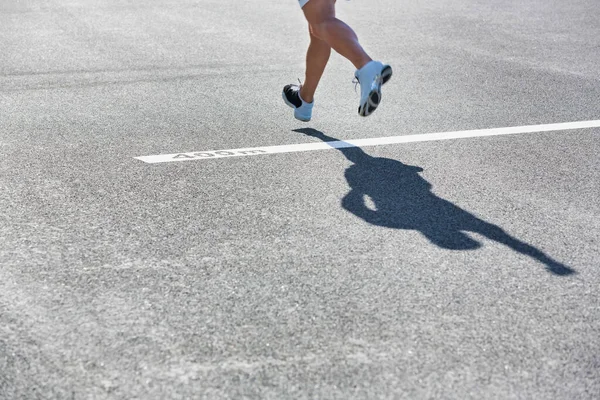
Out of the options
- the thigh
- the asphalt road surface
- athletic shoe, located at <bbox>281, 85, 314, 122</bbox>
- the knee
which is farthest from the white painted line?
the thigh

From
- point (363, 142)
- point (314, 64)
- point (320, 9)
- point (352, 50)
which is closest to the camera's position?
point (352, 50)

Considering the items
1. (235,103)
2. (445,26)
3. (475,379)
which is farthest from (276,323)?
(445,26)

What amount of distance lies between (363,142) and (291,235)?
183 centimetres

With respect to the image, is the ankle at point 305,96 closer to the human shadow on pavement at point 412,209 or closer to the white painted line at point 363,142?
the white painted line at point 363,142

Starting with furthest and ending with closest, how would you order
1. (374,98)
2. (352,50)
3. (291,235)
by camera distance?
(352,50) < (374,98) < (291,235)

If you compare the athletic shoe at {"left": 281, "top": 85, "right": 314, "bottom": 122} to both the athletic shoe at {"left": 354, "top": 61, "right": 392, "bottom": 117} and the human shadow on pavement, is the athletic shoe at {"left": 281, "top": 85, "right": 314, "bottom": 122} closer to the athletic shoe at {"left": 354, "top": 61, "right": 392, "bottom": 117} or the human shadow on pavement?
the human shadow on pavement

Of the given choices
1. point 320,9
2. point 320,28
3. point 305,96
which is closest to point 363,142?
point 305,96

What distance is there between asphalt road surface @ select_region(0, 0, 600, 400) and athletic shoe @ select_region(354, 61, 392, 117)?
1.18 feet

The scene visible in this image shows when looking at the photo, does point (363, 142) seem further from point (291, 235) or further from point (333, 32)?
point (291, 235)

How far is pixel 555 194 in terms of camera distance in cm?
487

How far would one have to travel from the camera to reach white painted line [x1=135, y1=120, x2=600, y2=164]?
17.9 ft

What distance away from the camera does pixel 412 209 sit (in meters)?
4.60

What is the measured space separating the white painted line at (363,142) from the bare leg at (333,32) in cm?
56

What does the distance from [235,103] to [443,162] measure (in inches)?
78.6
